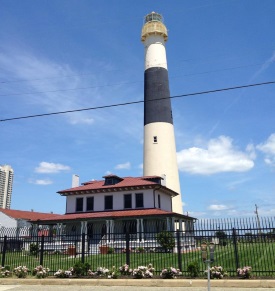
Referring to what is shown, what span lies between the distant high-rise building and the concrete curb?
92738 millimetres

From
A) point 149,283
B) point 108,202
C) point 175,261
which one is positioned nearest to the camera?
point 149,283

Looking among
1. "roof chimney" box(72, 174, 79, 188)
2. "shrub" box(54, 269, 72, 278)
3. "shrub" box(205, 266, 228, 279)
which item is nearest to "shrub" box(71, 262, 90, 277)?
"shrub" box(54, 269, 72, 278)

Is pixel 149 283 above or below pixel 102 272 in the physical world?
below

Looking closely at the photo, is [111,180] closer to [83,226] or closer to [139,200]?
[139,200]

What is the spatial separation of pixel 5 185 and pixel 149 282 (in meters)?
97.9

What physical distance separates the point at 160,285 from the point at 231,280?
2.52 m

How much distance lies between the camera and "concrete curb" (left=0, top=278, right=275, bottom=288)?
11.7 m

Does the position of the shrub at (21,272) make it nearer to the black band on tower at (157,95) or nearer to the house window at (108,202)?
the house window at (108,202)

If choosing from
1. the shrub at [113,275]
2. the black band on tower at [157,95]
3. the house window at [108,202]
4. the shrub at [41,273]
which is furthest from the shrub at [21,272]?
the black band on tower at [157,95]

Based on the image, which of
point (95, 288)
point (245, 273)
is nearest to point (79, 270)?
point (95, 288)

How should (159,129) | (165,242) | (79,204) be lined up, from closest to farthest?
(165,242) < (79,204) < (159,129)

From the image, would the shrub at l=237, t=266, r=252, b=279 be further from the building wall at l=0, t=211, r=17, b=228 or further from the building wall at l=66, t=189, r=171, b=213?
the building wall at l=0, t=211, r=17, b=228

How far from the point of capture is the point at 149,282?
41.6ft

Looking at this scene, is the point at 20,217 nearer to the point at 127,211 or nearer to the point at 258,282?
the point at 127,211
